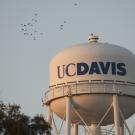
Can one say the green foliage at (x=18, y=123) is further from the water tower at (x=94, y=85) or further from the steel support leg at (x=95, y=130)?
the steel support leg at (x=95, y=130)

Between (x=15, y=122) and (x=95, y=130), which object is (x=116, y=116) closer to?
(x=95, y=130)

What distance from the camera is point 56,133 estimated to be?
4366 cm

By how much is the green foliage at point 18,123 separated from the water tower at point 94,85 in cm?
971

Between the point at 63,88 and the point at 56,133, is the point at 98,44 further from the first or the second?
the point at 56,133

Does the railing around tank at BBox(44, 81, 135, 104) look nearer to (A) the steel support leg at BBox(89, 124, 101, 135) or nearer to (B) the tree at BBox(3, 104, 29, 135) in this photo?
(A) the steel support leg at BBox(89, 124, 101, 135)

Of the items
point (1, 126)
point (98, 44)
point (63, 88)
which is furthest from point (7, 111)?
point (98, 44)

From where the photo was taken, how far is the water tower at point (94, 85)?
1628 inches

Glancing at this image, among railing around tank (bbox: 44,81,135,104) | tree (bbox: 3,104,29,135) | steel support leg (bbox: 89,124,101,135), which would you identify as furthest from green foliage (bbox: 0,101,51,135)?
steel support leg (bbox: 89,124,101,135)

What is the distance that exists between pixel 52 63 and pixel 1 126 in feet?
47.0

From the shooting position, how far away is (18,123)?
99.8 feet

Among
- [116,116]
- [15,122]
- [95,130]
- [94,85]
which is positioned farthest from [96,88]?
[15,122]

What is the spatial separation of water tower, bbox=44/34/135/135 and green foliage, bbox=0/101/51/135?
382 inches

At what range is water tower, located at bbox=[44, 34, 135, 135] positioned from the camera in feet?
136

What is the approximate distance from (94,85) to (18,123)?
39.6 ft
